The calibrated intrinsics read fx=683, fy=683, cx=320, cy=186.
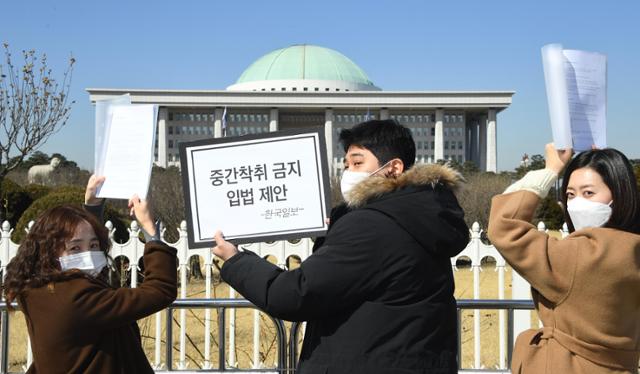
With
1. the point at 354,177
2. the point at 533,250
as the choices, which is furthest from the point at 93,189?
the point at 533,250

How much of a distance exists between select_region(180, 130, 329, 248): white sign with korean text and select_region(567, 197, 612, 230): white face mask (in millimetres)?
877

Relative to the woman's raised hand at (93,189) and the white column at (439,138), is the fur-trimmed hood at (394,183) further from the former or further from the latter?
the white column at (439,138)

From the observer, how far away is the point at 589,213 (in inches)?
89.5

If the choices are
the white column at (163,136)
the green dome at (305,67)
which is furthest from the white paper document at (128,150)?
the green dome at (305,67)

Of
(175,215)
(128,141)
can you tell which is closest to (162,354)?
(128,141)

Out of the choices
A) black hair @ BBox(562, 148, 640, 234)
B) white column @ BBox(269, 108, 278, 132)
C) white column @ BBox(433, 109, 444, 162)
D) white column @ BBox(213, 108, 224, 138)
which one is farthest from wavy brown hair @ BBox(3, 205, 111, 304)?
white column @ BBox(433, 109, 444, 162)

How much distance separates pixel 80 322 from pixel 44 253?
275 mm

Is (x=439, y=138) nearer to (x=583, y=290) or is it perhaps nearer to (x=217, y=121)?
(x=217, y=121)

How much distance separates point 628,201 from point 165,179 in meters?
17.9

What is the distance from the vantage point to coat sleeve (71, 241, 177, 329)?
221cm

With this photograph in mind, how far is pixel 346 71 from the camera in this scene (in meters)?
81.4

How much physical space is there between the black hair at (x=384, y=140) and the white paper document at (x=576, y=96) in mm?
537

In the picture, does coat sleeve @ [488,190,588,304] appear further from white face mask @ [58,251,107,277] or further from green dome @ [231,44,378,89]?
green dome @ [231,44,378,89]

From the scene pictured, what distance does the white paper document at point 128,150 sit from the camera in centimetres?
266
